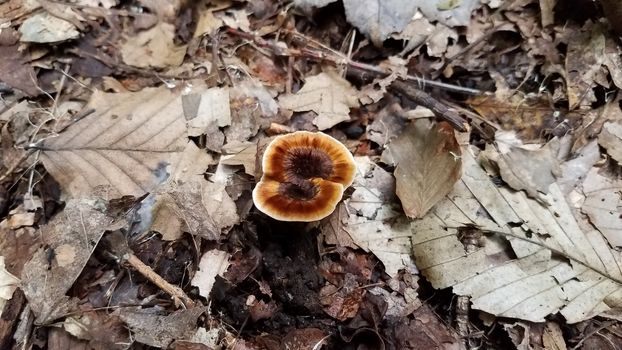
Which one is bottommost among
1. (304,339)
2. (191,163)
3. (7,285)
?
(304,339)

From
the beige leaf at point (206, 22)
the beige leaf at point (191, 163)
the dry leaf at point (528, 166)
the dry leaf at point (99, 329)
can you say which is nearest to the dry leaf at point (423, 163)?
the dry leaf at point (528, 166)

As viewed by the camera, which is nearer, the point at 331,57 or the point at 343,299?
the point at 343,299

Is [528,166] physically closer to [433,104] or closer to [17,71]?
[433,104]

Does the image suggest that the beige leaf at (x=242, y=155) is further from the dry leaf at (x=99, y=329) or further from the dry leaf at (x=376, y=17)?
the dry leaf at (x=376, y=17)

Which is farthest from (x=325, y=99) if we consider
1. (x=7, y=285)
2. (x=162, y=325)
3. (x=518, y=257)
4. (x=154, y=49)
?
(x=7, y=285)

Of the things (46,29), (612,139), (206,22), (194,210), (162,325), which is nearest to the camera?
(162,325)

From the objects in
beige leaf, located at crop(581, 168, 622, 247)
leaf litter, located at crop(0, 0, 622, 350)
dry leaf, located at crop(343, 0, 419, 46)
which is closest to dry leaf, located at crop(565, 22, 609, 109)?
leaf litter, located at crop(0, 0, 622, 350)

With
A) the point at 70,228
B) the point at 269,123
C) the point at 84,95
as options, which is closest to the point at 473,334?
the point at 269,123

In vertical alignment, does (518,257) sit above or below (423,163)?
below
